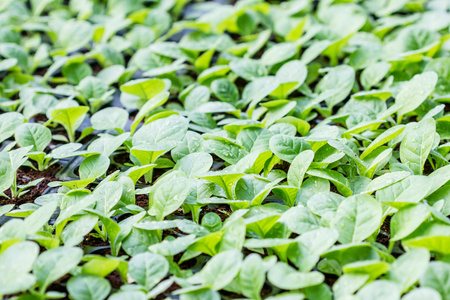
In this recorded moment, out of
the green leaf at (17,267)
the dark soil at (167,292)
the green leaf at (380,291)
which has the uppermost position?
the green leaf at (17,267)

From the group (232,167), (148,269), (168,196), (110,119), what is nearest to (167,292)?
(148,269)

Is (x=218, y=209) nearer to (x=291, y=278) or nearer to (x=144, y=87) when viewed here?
(x=291, y=278)

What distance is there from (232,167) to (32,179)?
1.55ft

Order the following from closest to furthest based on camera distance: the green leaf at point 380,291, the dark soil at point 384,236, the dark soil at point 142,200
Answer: the green leaf at point 380,291, the dark soil at point 384,236, the dark soil at point 142,200

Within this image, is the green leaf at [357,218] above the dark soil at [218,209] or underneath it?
above

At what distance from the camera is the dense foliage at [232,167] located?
710 millimetres

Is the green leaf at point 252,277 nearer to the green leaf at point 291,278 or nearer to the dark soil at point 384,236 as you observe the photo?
the green leaf at point 291,278

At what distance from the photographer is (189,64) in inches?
63.1

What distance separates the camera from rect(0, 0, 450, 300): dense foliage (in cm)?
71

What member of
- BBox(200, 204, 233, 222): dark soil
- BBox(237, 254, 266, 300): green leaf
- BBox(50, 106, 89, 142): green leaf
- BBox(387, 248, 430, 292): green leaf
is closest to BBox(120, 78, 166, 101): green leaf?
BBox(50, 106, 89, 142): green leaf

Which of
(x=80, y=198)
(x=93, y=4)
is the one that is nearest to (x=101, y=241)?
(x=80, y=198)

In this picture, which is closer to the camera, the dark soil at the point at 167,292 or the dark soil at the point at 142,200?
the dark soil at the point at 167,292

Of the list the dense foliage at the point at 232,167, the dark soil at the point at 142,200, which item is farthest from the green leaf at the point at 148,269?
the dark soil at the point at 142,200

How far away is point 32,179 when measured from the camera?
1066mm
